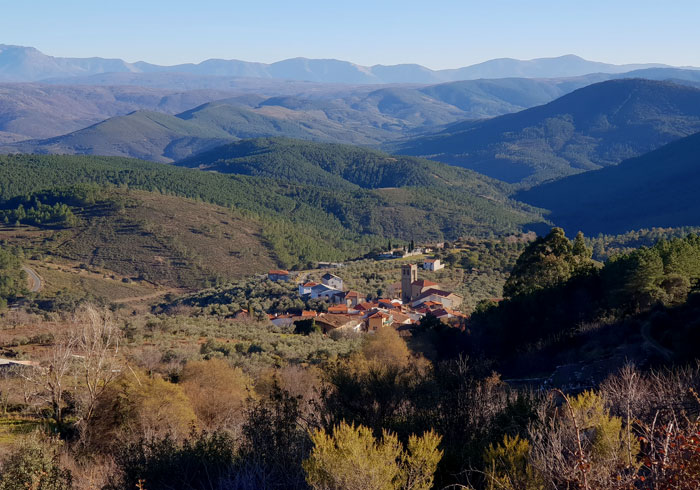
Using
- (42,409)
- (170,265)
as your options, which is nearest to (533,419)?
(42,409)

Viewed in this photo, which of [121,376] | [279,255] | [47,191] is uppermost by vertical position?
[121,376]

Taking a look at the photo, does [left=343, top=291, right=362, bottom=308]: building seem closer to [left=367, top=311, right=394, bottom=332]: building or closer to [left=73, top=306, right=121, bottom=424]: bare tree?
[left=367, top=311, right=394, bottom=332]: building

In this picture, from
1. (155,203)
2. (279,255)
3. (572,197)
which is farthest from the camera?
(572,197)

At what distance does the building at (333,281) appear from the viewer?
173ft

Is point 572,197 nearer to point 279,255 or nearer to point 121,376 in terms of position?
point 279,255

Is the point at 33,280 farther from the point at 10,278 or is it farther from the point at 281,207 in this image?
the point at 281,207

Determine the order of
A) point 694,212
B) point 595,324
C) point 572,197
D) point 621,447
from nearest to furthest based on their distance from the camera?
point 621,447 < point 595,324 < point 694,212 < point 572,197

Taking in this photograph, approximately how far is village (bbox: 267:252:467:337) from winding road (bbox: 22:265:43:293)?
20746 mm

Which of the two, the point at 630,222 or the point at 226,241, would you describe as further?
the point at 630,222

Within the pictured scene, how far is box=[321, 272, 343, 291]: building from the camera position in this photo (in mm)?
52656

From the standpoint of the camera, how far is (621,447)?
916 cm

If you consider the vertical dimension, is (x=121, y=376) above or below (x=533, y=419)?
below

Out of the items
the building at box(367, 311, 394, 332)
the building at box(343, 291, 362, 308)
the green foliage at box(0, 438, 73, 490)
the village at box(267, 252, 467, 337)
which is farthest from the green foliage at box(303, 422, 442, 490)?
the building at box(343, 291, 362, 308)

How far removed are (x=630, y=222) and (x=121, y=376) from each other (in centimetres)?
10295
